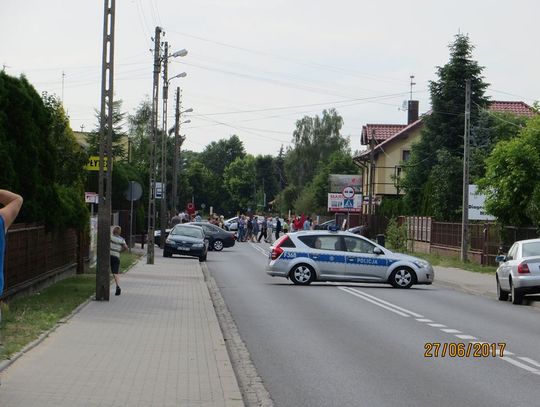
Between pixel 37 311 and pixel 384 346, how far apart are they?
5.66 metres

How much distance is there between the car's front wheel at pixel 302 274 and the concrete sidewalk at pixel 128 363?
8722 mm

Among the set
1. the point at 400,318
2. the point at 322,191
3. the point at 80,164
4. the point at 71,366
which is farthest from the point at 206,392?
the point at 322,191

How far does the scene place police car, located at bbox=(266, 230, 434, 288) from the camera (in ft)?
90.4

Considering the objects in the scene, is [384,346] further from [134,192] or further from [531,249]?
[134,192]

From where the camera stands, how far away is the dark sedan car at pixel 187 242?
42188 millimetres

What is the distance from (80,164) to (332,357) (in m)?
15.8

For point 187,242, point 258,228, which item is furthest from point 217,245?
point 258,228

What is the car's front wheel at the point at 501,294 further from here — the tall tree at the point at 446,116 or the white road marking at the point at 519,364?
the tall tree at the point at 446,116

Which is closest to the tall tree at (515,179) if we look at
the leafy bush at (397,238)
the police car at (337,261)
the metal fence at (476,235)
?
the metal fence at (476,235)

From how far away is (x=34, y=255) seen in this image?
2100 centimetres

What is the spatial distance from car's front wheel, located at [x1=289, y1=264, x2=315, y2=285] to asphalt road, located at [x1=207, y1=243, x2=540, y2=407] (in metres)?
1.84

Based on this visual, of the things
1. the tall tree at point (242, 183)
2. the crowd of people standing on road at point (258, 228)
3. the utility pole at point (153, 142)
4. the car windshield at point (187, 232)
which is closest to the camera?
the utility pole at point (153, 142)

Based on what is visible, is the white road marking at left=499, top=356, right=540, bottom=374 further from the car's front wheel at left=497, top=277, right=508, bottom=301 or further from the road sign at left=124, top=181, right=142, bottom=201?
the road sign at left=124, top=181, right=142, bottom=201
